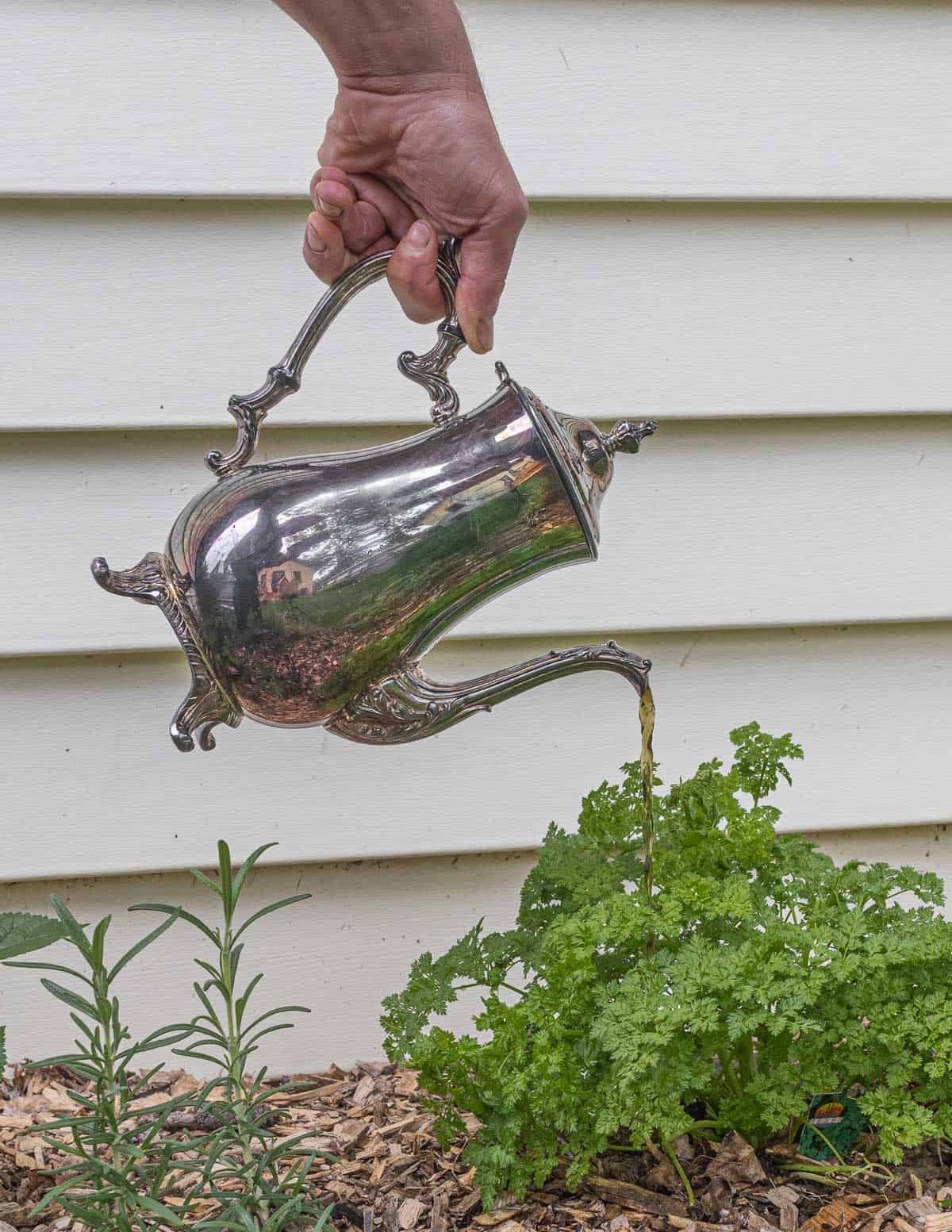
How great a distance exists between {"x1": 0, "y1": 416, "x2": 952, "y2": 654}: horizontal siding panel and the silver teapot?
1.44 ft

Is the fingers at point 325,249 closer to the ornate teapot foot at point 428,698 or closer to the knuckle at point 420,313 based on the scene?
the knuckle at point 420,313

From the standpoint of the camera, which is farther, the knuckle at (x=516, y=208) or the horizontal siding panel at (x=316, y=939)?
the horizontal siding panel at (x=316, y=939)

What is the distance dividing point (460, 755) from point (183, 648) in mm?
570

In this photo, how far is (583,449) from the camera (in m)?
0.84

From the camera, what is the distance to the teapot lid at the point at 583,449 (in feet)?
2.69

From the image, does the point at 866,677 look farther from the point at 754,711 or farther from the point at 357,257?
the point at 357,257

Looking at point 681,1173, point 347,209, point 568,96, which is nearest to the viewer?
point 347,209

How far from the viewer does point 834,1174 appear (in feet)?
3.41

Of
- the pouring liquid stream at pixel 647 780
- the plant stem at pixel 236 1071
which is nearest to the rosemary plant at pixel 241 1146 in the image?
the plant stem at pixel 236 1071

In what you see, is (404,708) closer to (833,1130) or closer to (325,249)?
(325,249)

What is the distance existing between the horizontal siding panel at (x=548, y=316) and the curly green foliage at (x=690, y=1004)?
0.49m

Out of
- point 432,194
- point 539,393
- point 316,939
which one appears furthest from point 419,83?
point 316,939

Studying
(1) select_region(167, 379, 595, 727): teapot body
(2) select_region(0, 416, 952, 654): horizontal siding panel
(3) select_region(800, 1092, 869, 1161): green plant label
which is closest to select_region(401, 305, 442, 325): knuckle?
(1) select_region(167, 379, 595, 727): teapot body

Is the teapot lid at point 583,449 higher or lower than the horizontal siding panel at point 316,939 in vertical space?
higher
